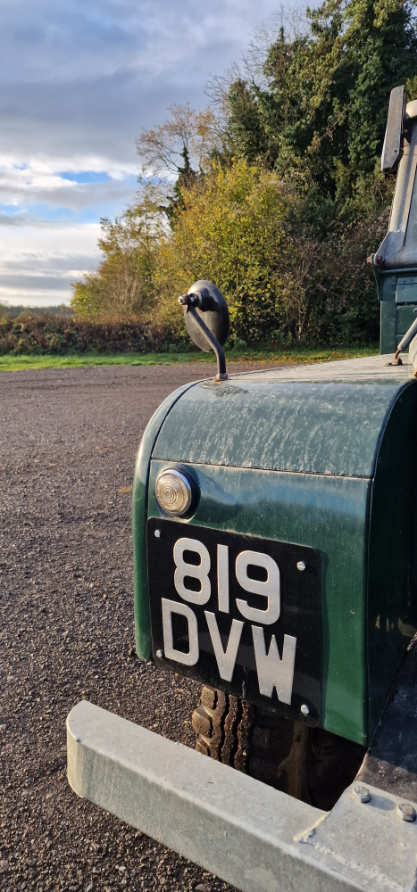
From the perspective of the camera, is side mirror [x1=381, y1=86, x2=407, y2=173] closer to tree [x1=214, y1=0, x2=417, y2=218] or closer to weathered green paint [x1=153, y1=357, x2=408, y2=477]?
weathered green paint [x1=153, y1=357, x2=408, y2=477]

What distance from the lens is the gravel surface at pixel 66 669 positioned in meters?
1.70

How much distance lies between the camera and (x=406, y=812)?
1.03 metres

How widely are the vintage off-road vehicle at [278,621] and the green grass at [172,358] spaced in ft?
47.0

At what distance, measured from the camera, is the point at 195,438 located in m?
1.42

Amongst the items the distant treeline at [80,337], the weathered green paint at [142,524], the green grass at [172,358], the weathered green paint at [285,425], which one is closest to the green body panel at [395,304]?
the weathered green paint at [285,425]

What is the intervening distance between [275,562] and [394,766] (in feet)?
1.46

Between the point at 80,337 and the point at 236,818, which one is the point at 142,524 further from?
the point at 80,337

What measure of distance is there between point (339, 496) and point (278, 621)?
0.31m

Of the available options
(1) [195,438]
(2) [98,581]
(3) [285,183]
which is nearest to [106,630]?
(2) [98,581]

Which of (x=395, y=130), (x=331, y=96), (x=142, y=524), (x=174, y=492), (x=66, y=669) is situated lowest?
(x=66, y=669)

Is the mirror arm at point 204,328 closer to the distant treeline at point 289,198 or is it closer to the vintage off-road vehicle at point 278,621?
the vintage off-road vehicle at point 278,621

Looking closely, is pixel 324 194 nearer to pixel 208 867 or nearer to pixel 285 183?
pixel 285 183

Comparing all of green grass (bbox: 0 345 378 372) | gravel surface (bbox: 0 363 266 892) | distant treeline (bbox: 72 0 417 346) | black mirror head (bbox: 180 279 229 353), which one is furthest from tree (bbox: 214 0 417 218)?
black mirror head (bbox: 180 279 229 353)

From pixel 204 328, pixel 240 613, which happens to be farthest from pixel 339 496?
pixel 204 328
